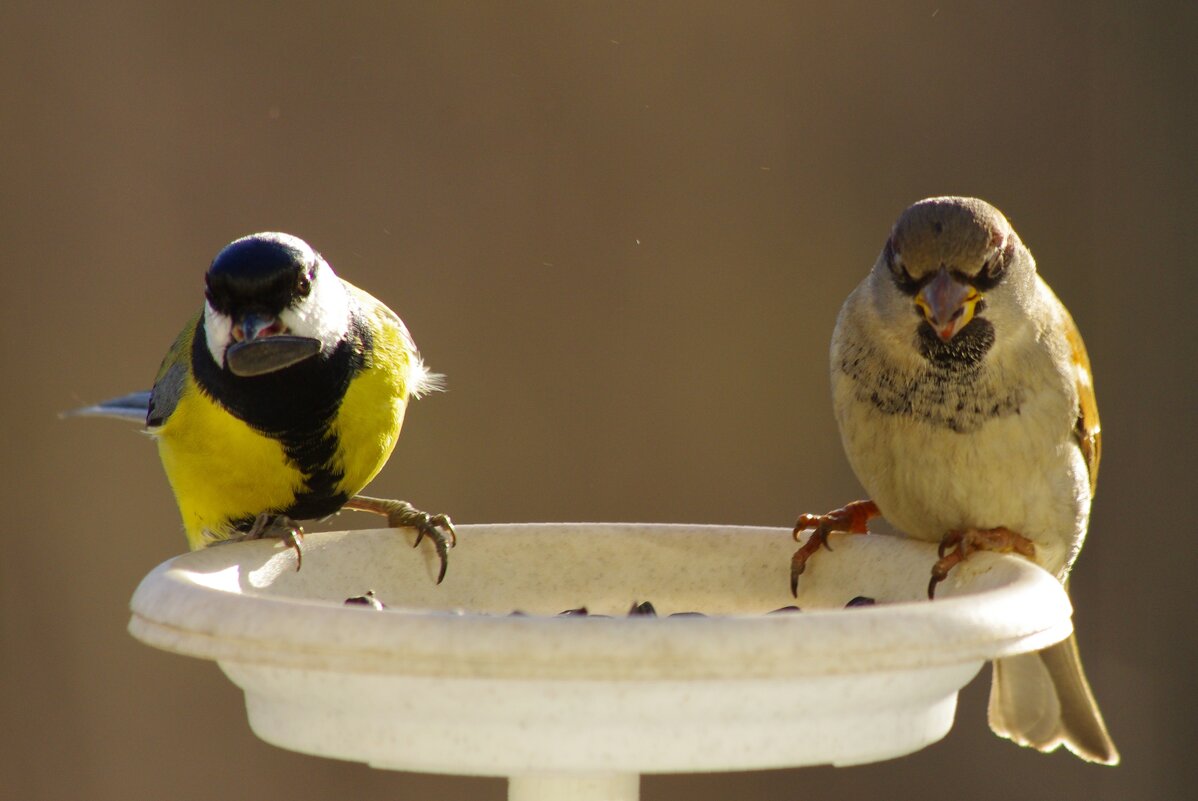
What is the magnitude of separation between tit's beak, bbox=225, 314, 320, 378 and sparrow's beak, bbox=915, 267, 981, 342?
1103 mm

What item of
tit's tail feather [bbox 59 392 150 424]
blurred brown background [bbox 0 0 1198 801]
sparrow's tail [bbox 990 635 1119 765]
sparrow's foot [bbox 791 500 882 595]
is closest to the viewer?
sparrow's foot [bbox 791 500 882 595]

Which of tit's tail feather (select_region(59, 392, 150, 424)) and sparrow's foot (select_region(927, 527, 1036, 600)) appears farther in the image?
tit's tail feather (select_region(59, 392, 150, 424))

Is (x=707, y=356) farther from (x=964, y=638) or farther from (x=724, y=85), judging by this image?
(x=964, y=638)

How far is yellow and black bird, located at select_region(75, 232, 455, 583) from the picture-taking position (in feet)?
8.67

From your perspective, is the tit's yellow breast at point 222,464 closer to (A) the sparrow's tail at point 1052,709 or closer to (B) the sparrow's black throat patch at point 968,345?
(B) the sparrow's black throat patch at point 968,345

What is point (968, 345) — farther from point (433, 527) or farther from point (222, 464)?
point (222, 464)

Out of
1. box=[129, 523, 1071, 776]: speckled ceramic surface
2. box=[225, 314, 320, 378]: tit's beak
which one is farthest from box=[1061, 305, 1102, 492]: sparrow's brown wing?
box=[225, 314, 320, 378]: tit's beak

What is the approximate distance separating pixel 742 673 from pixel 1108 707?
430 centimetres

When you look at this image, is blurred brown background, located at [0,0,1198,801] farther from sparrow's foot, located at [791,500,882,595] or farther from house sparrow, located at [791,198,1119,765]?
house sparrow, located at [791,198,1119,765]

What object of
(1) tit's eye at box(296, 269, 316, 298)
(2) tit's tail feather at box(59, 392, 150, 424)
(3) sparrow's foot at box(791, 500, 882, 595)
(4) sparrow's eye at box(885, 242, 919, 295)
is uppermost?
(4) sparrow's eye at box(885, 242, 919, 295)

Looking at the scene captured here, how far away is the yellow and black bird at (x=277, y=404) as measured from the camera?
2.64 meters

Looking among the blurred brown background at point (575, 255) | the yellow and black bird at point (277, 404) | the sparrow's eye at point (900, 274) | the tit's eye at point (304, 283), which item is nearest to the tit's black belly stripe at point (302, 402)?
the yellow and black bird at point (277, 404)

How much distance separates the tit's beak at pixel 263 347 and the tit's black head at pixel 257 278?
0.08 feet

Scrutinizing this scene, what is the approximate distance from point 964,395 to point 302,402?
1.27 m
